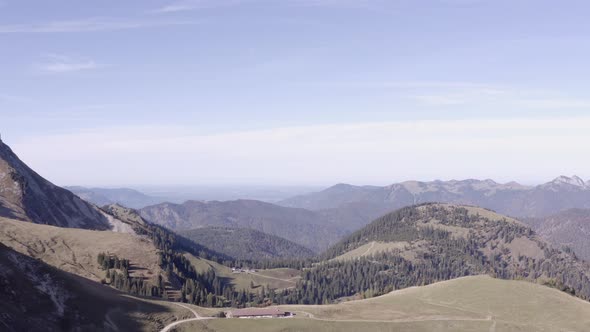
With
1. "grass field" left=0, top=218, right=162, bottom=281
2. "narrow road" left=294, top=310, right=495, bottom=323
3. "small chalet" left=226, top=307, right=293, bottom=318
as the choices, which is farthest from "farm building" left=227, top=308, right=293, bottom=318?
"grass field" left=0, top=218, right=162, bottom=281

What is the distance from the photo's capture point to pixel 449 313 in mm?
138125

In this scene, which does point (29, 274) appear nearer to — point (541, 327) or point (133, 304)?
point (133, 304)

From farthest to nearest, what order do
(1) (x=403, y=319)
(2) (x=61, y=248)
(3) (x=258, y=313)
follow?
1. (2) (x=61, y=248)
2. (1) (x=403, y=319)
3. (3) (x=258, y=313)

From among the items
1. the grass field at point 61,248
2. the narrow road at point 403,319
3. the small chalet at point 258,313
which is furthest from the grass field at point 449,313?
the grass field at point 61,248

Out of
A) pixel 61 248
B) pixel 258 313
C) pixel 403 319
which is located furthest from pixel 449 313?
pixel 61 248

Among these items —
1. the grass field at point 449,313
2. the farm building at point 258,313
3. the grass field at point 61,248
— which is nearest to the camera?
the grass field at point 449,313

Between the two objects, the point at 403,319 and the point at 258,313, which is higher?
the point at 258,313

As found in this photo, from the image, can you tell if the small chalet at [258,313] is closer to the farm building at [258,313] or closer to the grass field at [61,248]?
the farm building at [258,313]

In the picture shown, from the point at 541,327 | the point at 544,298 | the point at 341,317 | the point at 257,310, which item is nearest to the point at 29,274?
the point at 257,310

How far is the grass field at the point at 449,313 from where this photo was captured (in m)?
121

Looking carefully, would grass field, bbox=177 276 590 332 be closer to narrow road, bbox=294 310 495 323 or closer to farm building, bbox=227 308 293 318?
narrow road, bbox=294 310 495 323

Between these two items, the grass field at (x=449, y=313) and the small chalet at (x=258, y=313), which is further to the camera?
the small chalet at (x=258, y=313)

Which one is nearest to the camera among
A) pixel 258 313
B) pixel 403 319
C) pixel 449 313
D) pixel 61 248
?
pixel 258 313

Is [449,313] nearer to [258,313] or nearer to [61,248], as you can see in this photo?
[258,313]
